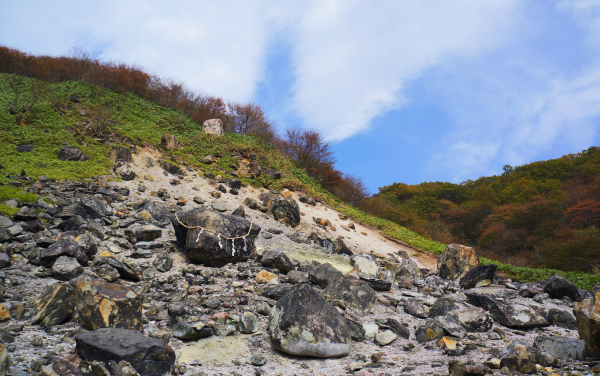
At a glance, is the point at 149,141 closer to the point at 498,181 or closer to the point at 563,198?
the point at 563,198

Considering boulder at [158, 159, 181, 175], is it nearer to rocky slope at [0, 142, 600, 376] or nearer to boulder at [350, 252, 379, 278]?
rocky slope at [0, 142, 600, 376]

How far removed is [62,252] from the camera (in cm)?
558

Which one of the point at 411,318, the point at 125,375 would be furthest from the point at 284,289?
the point at 125,375

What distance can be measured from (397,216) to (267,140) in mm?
11176

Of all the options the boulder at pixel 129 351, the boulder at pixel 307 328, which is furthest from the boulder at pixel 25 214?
the boulder at pixel 307 328

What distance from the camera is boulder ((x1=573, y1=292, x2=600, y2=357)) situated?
3.40 meters

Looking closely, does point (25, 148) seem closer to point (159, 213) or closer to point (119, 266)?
point (159, 213)

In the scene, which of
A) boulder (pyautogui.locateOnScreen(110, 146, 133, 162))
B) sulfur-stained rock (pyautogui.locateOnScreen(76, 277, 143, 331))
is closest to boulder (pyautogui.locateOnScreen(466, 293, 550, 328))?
sulfur-stained rock (pyautogui.locateOnScreen(76, 277, 143, 331))

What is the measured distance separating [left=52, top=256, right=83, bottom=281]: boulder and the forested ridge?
18863 mm

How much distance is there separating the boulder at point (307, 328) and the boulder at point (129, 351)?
130cm

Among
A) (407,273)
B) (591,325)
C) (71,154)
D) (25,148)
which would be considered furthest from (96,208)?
(591,325)

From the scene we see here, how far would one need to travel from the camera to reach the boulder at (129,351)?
2992mm

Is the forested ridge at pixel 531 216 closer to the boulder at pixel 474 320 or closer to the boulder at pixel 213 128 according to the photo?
the boulder at pixel 213 128

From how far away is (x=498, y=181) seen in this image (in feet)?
128
